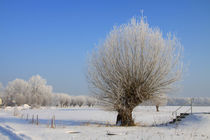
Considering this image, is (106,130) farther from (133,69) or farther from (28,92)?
(28,92)

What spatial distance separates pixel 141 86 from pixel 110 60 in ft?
9.55

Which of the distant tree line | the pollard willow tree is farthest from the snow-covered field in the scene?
the distant tree line

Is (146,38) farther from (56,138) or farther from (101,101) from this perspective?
(56,138)

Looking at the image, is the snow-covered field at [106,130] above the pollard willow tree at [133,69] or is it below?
below

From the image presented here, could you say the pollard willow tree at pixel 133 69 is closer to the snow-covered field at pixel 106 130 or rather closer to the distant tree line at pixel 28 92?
the snow-covered field at pixel 106 130

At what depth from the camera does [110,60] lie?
16453mm

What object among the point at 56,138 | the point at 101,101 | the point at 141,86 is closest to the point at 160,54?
the point at 141,86

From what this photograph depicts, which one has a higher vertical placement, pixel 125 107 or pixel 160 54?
pixel 160 54

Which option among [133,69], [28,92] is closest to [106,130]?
[133,69]

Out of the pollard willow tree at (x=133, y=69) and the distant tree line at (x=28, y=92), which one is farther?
the distant tree line at (x=28, y=92)

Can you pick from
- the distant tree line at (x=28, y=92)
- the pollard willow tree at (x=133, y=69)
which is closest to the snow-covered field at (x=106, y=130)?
the pollard willow tree at (x=133, y=69)

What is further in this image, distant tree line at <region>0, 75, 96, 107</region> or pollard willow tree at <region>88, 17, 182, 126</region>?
distant tree line at <region>0, 75, 96, 107</region>

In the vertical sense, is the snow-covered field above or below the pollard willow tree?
below

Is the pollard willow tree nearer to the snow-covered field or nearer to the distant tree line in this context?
the snow-covered field
